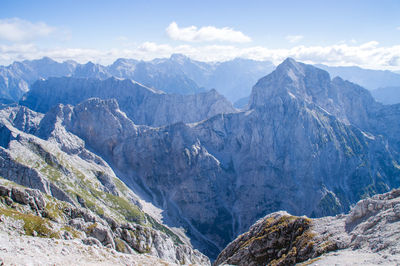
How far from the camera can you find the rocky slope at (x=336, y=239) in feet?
117

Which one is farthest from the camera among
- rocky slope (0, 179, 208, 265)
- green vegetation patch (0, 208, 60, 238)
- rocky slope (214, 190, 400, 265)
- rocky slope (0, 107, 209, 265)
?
rocky slope (0, 107, 209, 265)

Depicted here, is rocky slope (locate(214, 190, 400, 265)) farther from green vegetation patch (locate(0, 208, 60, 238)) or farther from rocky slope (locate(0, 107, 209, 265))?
green vegetation patch (locate(0, 208, 60, 238))

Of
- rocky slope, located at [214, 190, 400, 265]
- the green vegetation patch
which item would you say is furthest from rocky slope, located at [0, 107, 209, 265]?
rocky slope, located at [214, 190, 400, 265]

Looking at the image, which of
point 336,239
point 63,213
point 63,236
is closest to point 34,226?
point 63,236

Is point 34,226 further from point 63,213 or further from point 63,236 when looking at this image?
point 63,213

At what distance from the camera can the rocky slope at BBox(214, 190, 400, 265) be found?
117 feet

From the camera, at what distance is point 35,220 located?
68.9m

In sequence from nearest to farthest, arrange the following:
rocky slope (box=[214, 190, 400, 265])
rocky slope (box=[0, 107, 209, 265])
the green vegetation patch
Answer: rocky slope (box=[214, 190, 400, 265]) < the green vegetation patch < rocky slope (box=[0, 107, 209, 265])

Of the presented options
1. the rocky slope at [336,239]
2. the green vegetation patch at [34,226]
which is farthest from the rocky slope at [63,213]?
the rocky slope at [336,239]

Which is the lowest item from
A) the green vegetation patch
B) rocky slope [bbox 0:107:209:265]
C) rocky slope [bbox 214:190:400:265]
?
rocky slope [bbox 0:107:209:265]

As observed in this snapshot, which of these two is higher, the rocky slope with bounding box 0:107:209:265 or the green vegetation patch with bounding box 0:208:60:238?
the green vegetation patch with bounding box 0:208:60:238

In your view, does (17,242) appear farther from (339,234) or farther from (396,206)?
(396,206)

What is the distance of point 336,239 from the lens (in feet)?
143

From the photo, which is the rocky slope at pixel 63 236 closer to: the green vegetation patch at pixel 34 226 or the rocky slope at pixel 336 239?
the green vegetation patch at pixel 34 226
